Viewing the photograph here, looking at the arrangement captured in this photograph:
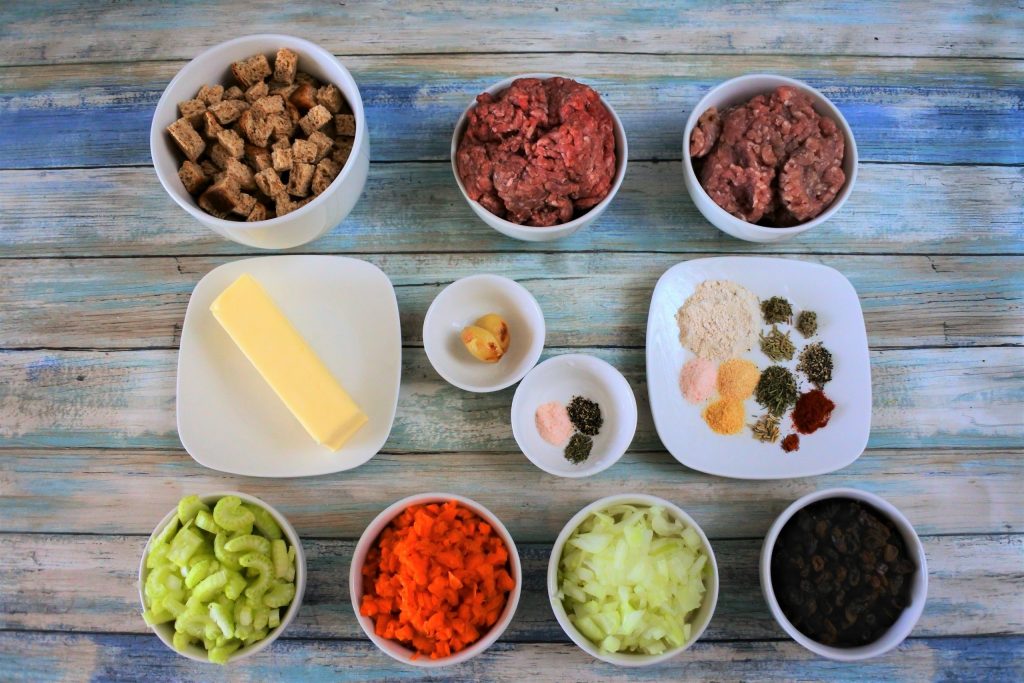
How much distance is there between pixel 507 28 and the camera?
186 centimetres

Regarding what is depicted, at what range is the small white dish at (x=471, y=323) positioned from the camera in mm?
1598

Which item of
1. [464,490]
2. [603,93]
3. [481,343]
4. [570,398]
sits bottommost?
[464,490]

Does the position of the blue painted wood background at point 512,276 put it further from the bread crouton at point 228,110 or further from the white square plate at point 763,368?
the bread crouton at point 228,110

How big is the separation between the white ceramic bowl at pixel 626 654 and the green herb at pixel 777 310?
523 millimetres

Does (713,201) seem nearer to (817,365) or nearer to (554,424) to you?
(817,365)

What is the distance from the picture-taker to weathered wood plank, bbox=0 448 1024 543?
1657 mm

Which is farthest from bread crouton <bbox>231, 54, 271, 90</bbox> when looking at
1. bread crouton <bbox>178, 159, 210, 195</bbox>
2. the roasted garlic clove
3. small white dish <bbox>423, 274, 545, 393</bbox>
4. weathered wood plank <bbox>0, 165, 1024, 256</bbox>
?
the roasted garlic clove

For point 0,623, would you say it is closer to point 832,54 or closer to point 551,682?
point 551,682

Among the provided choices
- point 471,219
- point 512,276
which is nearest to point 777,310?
point 512,276

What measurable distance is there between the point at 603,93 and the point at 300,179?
→ 82cm

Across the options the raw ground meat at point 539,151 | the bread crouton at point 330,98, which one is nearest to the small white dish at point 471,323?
the raw ground meat at point 539,151

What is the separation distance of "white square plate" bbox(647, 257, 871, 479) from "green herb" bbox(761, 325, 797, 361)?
0.7 inches

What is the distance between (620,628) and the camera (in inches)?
56.5

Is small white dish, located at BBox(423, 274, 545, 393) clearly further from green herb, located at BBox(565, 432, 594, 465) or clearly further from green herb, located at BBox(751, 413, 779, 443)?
green herb, located at BBox(751, 413, 779, 443)
